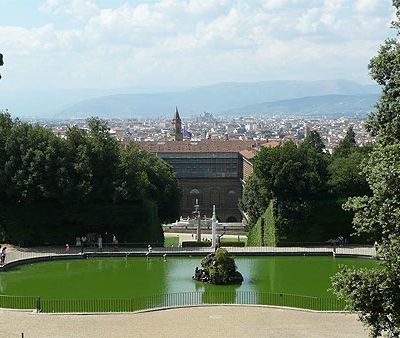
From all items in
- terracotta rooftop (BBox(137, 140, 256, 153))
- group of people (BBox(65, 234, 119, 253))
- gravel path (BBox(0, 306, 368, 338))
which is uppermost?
terracotta rooftop (BBox(137, 140, 256, 153))

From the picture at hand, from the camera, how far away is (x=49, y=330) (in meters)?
23.6

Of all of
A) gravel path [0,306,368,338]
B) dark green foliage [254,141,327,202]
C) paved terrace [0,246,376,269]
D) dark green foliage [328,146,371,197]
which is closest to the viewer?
gravel path [0,306,368,338]

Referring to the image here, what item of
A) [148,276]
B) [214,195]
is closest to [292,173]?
[148,276]

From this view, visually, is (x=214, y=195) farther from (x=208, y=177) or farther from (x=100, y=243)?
(x=100, y=243)

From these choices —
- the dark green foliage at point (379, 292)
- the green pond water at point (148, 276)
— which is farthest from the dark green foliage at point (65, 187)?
the dark green foliage at point (379, 292)

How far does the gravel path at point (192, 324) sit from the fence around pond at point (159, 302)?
0.94 meters

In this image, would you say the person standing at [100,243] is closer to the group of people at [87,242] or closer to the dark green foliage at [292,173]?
the group of people at [87,242]

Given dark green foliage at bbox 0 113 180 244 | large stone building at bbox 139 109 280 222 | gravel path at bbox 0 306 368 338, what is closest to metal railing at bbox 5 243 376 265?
dark green foliage at bbox 0 113 180 244

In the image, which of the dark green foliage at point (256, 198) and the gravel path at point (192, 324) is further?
the dark green foliage at point (256, 198)

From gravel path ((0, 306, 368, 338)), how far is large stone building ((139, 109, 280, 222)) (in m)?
68.7

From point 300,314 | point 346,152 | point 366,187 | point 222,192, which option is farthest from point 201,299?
point 222,192

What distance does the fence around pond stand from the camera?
27.0 meters

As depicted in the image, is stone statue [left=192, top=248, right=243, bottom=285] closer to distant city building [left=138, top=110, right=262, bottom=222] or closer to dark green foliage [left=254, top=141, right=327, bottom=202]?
dark green foliage [left=254, top=141, right=327, bottom=202]

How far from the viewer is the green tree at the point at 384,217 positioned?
56.0 feet
